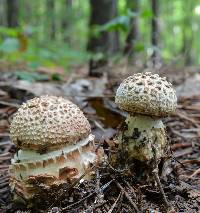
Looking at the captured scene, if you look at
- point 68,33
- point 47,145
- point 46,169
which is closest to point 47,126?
point 47,145

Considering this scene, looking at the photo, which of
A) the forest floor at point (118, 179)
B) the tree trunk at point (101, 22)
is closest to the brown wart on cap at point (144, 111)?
the forest floor at point (118, 179)

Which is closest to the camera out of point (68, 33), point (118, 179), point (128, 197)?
point (128, 197)

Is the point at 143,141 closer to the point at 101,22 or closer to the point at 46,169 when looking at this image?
the point at 46,169

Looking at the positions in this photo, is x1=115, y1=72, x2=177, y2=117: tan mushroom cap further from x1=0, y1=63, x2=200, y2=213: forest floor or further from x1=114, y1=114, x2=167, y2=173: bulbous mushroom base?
x1=0, y1=63, x2=200, y2=213: forest floor

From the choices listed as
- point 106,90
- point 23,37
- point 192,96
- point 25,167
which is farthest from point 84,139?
point 23,37

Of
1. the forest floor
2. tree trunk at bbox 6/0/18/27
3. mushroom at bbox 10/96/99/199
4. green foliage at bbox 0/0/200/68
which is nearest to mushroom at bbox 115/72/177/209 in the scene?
the forest floor

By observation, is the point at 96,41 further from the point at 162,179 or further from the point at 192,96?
the point at 162,179
